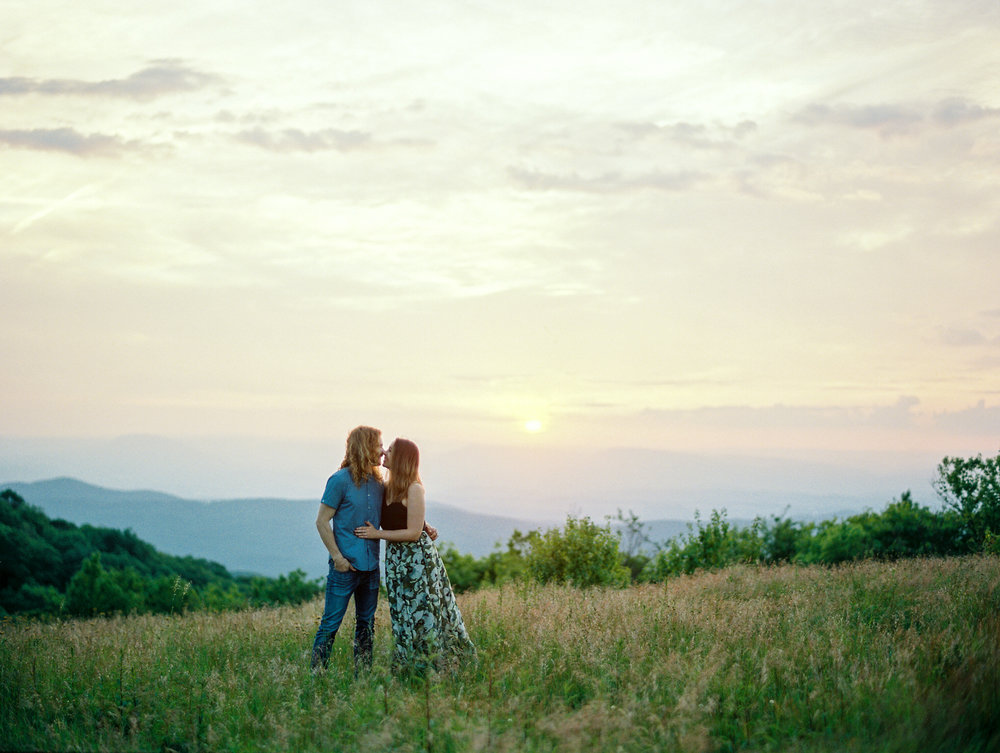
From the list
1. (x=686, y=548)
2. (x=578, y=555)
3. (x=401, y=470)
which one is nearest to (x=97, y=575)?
(x=578, y=555)

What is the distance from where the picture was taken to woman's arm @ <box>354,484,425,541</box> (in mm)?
7375

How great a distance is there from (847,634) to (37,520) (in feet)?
133

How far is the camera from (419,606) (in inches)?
297

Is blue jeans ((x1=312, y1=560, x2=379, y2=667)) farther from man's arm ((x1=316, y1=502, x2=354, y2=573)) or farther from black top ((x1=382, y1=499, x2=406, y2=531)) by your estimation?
black top ((x1=382, y1=499, x2=406, y2=531))

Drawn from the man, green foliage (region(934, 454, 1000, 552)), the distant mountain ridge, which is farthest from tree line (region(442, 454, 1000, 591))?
the distant mountain ridge

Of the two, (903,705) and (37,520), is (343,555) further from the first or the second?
(37,520)

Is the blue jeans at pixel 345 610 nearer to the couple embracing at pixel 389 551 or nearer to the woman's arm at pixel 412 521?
the couple embracing at pixel 389 551

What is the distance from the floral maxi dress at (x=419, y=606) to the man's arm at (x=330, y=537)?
42 cm

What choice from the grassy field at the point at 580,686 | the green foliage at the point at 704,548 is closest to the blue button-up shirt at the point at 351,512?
the grassy field at the point at 580,686

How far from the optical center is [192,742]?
607 centimetres

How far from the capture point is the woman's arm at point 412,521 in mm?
7375

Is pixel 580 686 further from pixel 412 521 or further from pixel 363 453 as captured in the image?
pixel 363 453

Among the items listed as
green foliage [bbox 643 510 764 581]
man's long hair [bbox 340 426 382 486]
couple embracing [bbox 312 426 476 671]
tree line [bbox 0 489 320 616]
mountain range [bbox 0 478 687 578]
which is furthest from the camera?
mountain range [bbox 0 478 687 578]

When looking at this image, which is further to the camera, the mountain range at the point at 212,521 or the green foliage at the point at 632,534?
the mountain range at the point at 212,521
